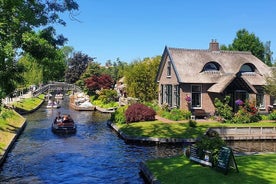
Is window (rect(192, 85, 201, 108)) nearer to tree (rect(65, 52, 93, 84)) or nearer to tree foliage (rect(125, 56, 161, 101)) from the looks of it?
tree foliage (rect(125, 56, 161, 101))

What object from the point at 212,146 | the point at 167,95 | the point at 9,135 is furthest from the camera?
the point at 167,95

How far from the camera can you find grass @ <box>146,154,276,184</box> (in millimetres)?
15352

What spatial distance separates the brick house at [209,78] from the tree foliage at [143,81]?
25.8 feet

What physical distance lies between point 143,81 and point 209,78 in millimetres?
15222

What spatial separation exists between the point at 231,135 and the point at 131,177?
1461 cm

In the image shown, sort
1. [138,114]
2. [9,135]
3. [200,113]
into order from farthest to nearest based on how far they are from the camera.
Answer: [200,113] < [138,114] < [9,135]

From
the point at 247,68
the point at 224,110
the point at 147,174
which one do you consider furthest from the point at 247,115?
the point at 147,174

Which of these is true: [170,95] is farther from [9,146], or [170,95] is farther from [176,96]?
[9,146]

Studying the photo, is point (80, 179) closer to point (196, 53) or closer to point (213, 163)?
point (213, 163)

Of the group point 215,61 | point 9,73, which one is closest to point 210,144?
point 9,73

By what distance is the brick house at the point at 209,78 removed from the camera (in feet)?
135

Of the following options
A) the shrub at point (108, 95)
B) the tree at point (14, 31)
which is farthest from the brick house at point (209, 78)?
the tree at point (14, 31)

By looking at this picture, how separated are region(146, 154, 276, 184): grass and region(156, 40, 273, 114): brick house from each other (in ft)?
69.9

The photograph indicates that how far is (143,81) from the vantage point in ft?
181
